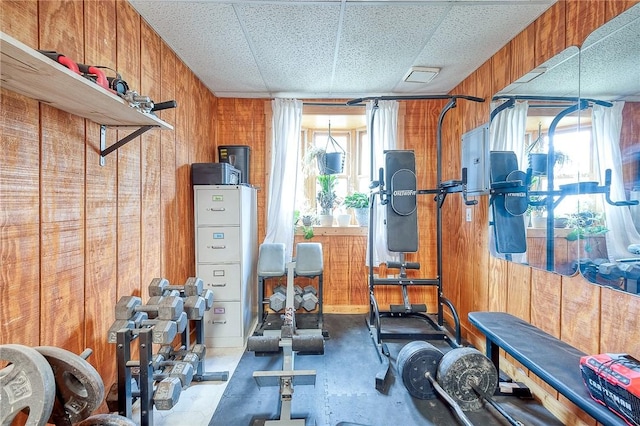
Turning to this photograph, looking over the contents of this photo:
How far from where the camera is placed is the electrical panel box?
2324 mm

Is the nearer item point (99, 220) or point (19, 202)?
point (19, 202)

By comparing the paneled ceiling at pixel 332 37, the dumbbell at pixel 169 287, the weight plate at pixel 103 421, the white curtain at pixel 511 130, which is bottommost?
the weight plate at pixel 103 421

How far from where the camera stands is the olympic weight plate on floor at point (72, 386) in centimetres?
100

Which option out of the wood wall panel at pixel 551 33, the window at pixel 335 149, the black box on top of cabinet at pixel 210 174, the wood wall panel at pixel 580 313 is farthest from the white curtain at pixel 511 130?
the black box on top of cabinet at pixel 210 174

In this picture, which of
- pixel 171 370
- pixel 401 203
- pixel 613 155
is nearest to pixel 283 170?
pixel 401 203

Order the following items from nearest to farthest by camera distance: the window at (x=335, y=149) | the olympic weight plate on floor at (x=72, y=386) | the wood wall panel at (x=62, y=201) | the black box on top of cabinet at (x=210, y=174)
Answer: the olympic weight plate on floor at (x=72, y=386) → the wood wall panel at (x=62, y=201) → the black box on top of cabinet at (x=210, y=174) → the window at (x=335, y=149)

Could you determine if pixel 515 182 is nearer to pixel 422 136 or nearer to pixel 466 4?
pixel 466 4

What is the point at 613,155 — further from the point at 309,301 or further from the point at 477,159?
the point at 309,301

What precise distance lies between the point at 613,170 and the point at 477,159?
106 cm

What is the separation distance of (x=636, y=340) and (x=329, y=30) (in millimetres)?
2445

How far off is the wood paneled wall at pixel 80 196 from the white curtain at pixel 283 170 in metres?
1.06

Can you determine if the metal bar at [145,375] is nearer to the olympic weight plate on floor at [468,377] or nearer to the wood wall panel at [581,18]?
the olympic weight plate on floor at [468,377]

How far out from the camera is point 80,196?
1.47 metres

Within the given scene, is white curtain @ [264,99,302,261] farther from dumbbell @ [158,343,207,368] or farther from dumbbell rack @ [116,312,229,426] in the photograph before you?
dumbbell rack @ [116,312,229,426]
